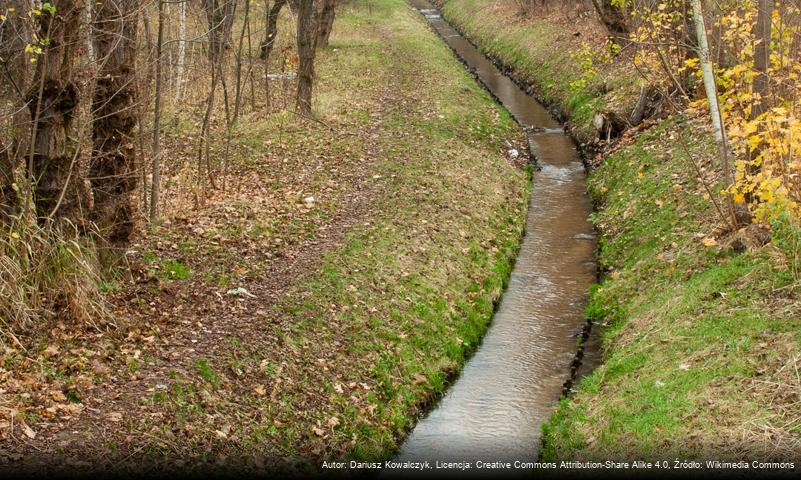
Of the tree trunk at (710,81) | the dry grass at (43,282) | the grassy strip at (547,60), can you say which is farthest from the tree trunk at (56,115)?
the grassy strip at (547,60)

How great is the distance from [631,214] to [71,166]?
12.1m

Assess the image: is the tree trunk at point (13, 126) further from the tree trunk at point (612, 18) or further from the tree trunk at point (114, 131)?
the tree trunk at point (612, 18)

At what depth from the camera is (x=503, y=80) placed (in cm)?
3422

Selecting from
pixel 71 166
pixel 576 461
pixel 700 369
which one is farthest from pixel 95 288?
pixel 700 369

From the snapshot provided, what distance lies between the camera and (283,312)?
36.9 feet

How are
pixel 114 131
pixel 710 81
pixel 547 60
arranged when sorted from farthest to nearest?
pixel 547 60
pixel 710 81
pixel 114 131

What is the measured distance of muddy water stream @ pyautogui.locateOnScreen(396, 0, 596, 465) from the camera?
10.3 m

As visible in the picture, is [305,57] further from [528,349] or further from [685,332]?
[685,332]

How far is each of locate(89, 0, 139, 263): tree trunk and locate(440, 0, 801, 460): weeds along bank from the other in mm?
6926

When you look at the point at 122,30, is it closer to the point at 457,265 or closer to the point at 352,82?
the point at 457,265

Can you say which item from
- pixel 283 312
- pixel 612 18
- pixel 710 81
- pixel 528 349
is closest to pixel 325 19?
pixel 612 18

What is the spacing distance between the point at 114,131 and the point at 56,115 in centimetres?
133

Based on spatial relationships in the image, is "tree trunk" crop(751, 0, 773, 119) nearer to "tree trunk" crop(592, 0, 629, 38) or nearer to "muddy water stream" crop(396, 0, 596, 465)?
"muddy water stream" crop(396, 0, 596, 465)

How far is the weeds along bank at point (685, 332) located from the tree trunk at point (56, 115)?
7357 millimetres
